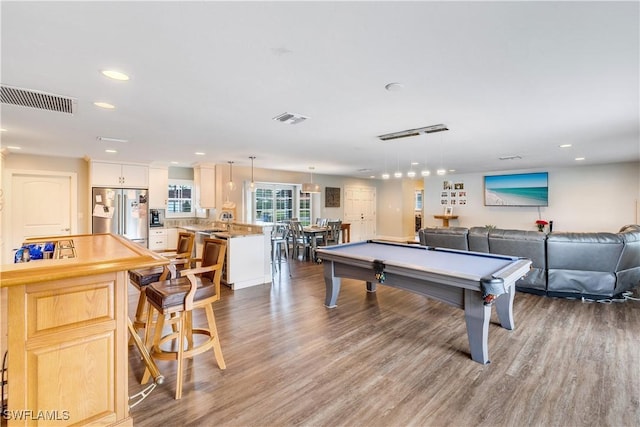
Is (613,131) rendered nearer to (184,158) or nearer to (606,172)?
(606,172)

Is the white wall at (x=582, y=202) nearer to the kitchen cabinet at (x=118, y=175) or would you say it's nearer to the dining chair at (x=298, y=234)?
the dining chair at (x=298, y=234)

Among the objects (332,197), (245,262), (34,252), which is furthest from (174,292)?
(332,197)

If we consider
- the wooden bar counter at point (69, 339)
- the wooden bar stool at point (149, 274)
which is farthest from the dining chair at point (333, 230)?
the wooden bar counter at point (69, 339)

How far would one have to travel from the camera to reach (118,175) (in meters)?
6.19

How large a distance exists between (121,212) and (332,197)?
6191mm

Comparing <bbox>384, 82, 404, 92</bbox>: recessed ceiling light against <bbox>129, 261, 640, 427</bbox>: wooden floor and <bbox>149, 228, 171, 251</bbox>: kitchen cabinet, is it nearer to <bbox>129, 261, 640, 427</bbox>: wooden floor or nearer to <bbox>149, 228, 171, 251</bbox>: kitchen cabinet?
<bbox>129, 261, 640, 427</bbox>: wooden floor

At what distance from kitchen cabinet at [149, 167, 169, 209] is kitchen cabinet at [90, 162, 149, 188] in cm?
22

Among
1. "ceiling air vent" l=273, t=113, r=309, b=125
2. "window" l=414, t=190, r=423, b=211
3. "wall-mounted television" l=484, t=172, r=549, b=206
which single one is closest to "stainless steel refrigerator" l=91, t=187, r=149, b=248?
"ceiling air vent" l=273, t=113, r=309, b=125

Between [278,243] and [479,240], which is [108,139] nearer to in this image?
[278,243]

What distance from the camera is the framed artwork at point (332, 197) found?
396 inches

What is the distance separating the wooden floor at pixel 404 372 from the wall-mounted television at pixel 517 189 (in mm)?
5206

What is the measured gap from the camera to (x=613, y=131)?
402 cm

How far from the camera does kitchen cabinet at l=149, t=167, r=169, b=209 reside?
22.2 ft

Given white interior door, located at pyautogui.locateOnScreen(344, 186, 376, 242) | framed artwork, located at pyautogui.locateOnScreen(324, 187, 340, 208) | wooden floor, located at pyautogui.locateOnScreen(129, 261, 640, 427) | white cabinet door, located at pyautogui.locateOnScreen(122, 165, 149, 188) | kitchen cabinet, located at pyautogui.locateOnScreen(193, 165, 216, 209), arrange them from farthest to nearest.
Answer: white interior door, located at pyautogui.locateOnScreen(344, 186, 376, 242) < framed artwork, located at pyautogui.locateOnScreen(324, 187, 340, 208) < kitchen cabinet, located at pyautogui.locateOnScreen(193, 165, 216, 209) < white cabinet door, located at pyautogui.locateOnScreen(122, 165, 149, 188) < wooden floor, located at pyautogui.locateOnScreen(129, 261, 640, 427)
